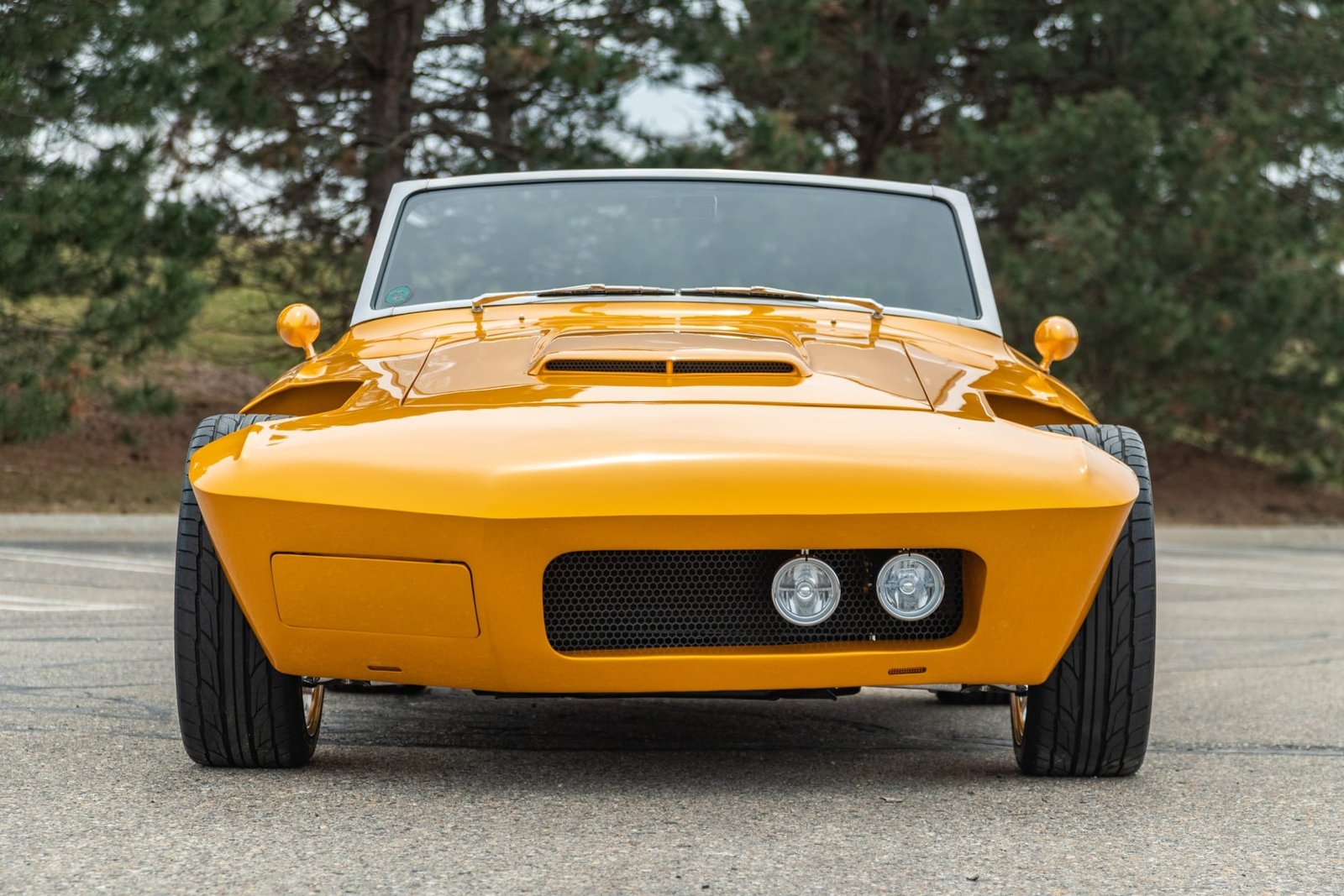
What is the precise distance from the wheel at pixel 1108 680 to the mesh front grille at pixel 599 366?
0.86 metres

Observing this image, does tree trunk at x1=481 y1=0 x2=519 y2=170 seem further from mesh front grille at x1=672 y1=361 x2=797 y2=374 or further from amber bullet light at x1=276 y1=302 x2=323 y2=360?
mesh front grille at x1=672 y1=361 x2=797 y2=374

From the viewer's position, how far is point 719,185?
4641 mm

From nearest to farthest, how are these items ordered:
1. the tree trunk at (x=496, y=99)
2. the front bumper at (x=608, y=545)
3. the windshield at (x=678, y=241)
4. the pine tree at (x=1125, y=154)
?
the front bumper at (x=608, y=545) → the windshield at (x=678, y=241) → the tree trunk at (x=496, y=99) → the pine tree at (x=1125, y=154)

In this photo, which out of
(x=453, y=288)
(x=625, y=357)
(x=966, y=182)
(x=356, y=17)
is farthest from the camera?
(x=966, y=182)

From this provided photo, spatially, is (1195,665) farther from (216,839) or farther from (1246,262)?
(1246,262)

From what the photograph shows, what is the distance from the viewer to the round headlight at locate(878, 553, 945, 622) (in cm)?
299

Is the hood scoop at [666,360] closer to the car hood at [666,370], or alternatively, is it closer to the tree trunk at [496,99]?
the car hood at [666,370]

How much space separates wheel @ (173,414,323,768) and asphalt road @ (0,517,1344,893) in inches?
3.3

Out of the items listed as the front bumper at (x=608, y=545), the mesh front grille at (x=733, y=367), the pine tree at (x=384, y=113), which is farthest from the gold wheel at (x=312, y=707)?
the pine tree at (x=384, y=113)

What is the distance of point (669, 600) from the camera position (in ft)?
9.84

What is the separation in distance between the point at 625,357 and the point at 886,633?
86 centimetres

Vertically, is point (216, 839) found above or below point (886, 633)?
below

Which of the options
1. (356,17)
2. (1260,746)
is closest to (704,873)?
(1260,746)

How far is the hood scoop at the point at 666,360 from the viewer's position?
3438 millimetres
